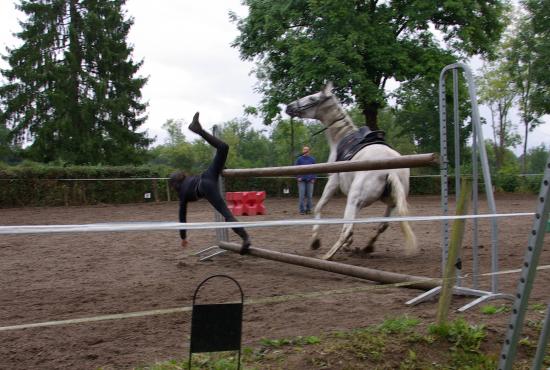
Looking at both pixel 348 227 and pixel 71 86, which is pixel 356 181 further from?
pixel 71 86

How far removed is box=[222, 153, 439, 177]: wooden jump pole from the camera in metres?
4.35

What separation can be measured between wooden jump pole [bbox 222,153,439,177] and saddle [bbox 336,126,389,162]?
1.08 meters

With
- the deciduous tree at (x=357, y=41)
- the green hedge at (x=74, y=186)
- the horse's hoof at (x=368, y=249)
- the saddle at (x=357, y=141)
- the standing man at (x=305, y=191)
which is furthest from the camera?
the deciduous tree at (x=357, y=41)

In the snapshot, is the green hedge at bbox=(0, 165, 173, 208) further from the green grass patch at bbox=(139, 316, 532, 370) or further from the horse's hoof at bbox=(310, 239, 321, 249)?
the green grass patch at bbox=(139, 316, 532, 370)

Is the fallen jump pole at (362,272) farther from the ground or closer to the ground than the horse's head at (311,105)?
closer to the ground

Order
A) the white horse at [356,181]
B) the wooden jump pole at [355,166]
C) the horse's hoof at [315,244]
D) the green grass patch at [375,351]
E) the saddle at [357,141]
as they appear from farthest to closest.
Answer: the horse's hoof at [315,244], the saddle at [357,141], the white horse at [356,181], the wooden jump pole at [355,166], the green grass patch at [375,351]

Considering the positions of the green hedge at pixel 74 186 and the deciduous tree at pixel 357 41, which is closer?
the green hedge at pixel 74 186

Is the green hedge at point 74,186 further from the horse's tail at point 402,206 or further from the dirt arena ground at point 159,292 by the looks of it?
the horse's tail at point 402,206

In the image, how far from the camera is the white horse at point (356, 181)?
6277 mm

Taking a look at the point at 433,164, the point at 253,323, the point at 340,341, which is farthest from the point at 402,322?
the point at 433,164

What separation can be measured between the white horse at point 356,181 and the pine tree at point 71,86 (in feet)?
85.6

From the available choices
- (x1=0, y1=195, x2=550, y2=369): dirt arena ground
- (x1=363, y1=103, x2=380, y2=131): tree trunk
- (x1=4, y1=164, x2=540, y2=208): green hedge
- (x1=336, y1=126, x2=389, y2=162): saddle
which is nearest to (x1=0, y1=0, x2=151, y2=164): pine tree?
(x1=4, y1=164, x2=540, y2=208): green hedge

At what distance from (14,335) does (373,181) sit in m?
4.39

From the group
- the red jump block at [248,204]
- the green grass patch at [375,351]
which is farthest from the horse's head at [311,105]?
the red jump block at [248,204]
